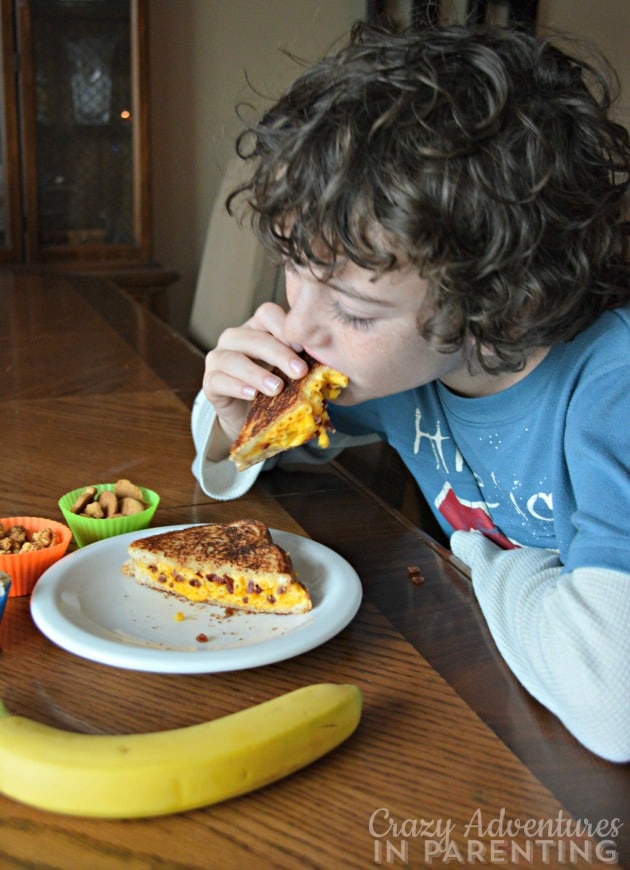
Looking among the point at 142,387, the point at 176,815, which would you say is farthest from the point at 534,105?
the point at 142,387

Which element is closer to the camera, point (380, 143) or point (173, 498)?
point (380, 143)

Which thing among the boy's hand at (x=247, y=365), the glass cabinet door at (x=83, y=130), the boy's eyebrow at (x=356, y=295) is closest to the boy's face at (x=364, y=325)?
the boy's eyebrow at (x=356, y=295)

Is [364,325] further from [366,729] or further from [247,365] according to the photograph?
[366,729]

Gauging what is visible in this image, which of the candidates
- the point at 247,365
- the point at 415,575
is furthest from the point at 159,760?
the point at 247,365

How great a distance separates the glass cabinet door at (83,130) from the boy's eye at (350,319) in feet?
9.49

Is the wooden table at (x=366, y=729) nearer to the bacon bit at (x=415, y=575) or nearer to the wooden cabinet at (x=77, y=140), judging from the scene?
the bacon bit at (x=415, y=575)

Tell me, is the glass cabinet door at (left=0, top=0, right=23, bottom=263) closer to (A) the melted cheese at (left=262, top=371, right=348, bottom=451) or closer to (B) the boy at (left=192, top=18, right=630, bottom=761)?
(B) the boy at (left=192, top=18, right=630, bottom=761)

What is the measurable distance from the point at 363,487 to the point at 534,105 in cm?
55

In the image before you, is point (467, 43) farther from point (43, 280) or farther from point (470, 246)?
point (43, 280)

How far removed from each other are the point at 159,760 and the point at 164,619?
27 cm

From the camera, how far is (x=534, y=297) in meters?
1.01

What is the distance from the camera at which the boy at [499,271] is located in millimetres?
856

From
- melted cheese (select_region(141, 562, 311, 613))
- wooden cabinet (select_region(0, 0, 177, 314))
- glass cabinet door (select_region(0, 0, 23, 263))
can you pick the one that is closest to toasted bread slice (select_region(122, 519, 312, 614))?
melted cheese (select_region(141, 562, 311, 613))

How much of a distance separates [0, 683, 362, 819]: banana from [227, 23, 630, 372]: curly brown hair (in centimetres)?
46
